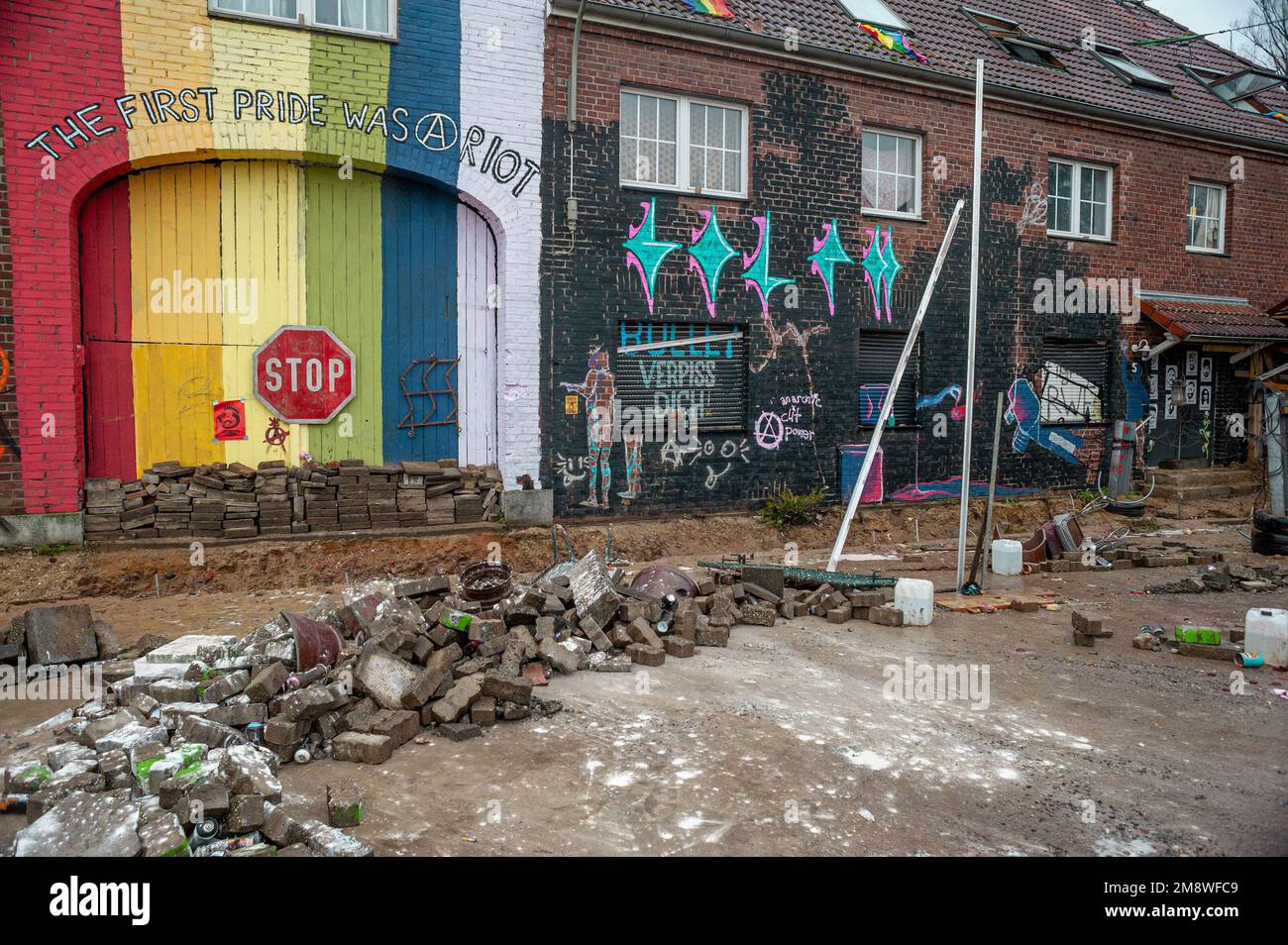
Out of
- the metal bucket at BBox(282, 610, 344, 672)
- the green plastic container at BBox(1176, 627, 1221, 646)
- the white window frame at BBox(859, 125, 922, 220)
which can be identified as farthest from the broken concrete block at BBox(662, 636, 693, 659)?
the white window frame at BBox(859, 125, 922, 220)

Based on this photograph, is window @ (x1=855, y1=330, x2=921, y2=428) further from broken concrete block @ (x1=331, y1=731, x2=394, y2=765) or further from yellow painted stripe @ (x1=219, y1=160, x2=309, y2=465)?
broken concrete block @ (x1=331, y1=731, x2=394, y2=765)

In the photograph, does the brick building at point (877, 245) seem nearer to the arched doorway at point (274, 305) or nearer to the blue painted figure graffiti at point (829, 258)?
the blue painted figure graffiti at point (829, 258)

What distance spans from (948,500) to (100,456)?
11.2 m

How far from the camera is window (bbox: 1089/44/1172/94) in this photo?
16531 mm

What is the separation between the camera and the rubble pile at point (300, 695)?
13.6 feet

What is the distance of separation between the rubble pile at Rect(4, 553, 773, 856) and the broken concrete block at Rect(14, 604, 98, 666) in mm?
14

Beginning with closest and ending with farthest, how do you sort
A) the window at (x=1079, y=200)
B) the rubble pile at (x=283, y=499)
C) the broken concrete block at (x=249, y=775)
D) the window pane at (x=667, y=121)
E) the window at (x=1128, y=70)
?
the broken concrete block at (x=249, y=775)
the rubble pile at (x=283, y=499)
the window pane at (x=667, y=121)
the window at (x=1079, y=200)
the window at (x=1128, y=70)

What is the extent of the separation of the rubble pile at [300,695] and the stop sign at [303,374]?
3622mm

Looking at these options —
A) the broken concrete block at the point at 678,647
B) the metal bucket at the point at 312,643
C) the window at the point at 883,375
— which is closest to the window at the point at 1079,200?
the window at the point at 883,375

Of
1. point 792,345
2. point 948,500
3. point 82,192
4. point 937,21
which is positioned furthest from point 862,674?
point 937,21

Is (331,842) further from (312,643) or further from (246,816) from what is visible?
(312,643)

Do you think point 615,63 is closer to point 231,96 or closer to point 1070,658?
point 231,96

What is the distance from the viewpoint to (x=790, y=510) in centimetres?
1245

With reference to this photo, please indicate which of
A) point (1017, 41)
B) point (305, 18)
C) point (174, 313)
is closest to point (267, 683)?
point (174, 313)
